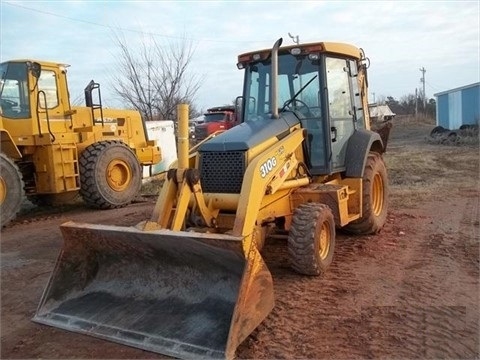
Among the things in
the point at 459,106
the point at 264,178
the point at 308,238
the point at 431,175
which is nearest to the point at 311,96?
the point at 264,178

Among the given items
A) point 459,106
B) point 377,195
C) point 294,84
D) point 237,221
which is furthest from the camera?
point 459,106

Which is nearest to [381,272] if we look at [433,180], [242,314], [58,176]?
[242,314]

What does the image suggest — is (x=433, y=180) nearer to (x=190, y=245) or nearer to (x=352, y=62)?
(x=352, y=62)

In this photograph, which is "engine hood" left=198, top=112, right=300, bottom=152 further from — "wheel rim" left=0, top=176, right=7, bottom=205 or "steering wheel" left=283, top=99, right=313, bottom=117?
"wheel rim" left=0, top=176, right=7, bottom=205

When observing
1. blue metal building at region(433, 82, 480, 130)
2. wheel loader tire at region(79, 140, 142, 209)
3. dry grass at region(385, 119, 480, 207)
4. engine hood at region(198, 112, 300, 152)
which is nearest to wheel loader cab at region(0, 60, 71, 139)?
wheel loader tire at region(79, 140, 142, 209)

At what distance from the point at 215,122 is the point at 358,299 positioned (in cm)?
1759

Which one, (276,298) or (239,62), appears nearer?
(276,298)

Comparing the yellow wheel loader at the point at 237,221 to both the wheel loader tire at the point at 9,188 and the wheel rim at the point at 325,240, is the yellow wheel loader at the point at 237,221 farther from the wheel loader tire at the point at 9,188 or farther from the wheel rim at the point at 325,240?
the wheel loader tire at the point at 9,188

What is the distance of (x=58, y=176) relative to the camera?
9.56 metres

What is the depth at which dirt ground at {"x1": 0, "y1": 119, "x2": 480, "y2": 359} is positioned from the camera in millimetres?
3936

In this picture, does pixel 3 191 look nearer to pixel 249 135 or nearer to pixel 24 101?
pixel 24 101

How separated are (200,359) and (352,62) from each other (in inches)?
186

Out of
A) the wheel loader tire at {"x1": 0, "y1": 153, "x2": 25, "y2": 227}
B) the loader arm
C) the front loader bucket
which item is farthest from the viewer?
the wheel loader tire at {"x1": 0, "y1": 153, "x2": 25, "y2": 227}

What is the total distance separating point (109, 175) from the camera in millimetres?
10547
